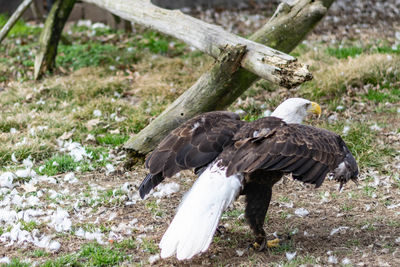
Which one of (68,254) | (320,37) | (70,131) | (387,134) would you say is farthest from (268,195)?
(320,37)

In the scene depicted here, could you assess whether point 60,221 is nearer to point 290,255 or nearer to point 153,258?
point 153,258

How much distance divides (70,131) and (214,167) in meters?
3.13

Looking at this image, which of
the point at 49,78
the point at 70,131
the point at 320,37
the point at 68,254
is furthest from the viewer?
the point at 320,37

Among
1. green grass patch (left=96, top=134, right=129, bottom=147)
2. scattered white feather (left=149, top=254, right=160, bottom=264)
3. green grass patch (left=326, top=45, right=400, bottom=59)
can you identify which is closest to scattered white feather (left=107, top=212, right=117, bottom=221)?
scattered white feather (left=149, top=254, right=160, bottom=264)

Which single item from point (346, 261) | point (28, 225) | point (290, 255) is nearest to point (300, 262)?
point (290, 255)

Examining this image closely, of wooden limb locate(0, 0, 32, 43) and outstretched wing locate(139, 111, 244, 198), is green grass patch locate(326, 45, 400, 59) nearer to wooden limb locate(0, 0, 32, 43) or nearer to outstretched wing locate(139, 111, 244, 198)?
wooden limb locate(0, 0, 32, 43)

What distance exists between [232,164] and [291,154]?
1.29 feet

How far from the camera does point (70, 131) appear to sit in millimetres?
6484

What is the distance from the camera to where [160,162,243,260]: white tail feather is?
337 centimetres

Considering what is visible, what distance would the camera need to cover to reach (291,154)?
3604mm

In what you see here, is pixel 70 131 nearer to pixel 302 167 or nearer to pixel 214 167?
pixel 214 167

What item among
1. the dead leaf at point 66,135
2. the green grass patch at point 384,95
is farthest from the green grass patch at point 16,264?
the green grass patch at point 384,95

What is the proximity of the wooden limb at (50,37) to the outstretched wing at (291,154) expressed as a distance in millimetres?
5335

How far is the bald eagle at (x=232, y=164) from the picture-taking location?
11.4 feet
